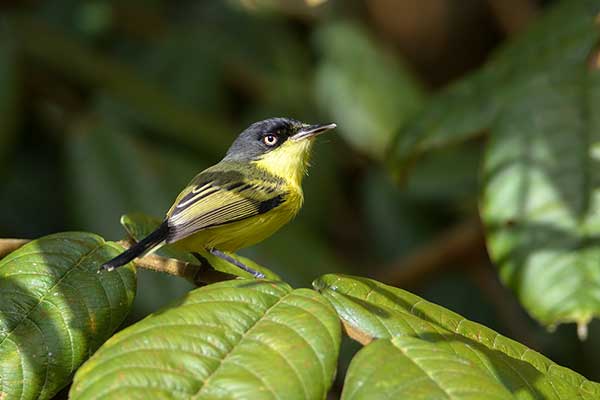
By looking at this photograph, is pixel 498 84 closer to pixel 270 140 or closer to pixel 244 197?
pixel 270 140

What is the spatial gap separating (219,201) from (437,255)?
102 inches

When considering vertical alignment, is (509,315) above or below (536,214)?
below

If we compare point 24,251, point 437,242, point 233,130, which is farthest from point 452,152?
point 24,251

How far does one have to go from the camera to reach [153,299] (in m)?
4.08

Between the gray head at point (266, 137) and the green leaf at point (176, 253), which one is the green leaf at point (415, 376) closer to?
the green leaf at point (176, 253)

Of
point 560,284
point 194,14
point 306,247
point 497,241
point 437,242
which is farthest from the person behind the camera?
point 194,14

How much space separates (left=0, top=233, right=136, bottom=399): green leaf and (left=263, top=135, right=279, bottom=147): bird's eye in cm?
197

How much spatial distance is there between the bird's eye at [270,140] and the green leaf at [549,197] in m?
1.11

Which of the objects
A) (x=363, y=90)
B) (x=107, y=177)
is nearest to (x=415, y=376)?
(x=107, y=177)

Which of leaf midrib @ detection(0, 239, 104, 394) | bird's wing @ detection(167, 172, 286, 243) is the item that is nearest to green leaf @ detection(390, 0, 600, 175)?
bird's wing @ detection(167, 172, 286, 243)

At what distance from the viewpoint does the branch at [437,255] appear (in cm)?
526

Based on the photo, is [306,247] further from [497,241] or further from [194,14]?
[194,14]

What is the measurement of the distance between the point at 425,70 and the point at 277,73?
113 cm

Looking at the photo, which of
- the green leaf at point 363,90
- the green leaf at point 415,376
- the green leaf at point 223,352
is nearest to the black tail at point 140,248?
the green leaf at point 223,352
